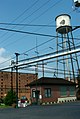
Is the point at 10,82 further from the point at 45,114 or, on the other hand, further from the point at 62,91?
the point at 45,114

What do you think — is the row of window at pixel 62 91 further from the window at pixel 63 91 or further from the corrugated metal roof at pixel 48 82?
the corrugated metal roof at pixel 48 82

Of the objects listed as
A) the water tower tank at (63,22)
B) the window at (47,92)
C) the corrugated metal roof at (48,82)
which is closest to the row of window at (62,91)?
the window at (47,92)

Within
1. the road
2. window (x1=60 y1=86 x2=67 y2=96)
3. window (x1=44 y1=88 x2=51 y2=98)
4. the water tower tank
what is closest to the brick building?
window (x1=60 y1=86 x2=67 y2=96)

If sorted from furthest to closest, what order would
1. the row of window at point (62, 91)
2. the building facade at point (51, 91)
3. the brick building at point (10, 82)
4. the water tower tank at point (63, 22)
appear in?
the brick building at point (10, 82), the row of window at point (62, 91), the building facade at point (51, 91), the water tower tank at point (63, 22)

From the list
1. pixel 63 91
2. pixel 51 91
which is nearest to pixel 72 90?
pixel 63 91

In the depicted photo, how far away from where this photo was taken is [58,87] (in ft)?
164

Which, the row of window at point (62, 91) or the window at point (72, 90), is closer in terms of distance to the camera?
the row of window at point (62, 91)

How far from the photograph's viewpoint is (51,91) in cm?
4841

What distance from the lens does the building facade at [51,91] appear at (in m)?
46.8

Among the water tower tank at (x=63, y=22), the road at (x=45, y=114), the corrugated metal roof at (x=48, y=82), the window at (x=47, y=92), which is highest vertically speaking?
the water tower tank at (x=63, y=22)

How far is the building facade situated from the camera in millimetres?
46781

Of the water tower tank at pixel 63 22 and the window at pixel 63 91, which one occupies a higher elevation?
the water tower tank at pixel 63 22

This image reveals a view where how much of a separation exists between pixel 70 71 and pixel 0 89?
129ft

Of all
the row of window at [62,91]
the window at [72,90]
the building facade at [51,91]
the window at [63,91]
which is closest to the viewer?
the building facade at [51,91]
